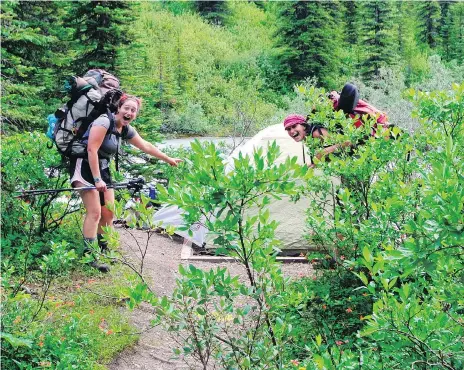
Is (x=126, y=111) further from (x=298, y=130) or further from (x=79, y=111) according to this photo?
(x=298, y=130)

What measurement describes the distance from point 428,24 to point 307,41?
11.4 m

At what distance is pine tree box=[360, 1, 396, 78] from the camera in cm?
2772

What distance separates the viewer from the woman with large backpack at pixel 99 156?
4.77 m

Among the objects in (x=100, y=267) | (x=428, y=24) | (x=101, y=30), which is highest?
(x=101, y=30)

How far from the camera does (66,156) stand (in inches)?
200

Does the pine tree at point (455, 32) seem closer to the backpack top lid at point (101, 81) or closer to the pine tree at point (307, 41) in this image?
the pine tree at point (307, 41)

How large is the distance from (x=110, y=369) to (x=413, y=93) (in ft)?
9.03

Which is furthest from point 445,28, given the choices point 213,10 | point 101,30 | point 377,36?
point 101,30

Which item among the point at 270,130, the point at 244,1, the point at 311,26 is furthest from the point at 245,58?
the point at 270,130

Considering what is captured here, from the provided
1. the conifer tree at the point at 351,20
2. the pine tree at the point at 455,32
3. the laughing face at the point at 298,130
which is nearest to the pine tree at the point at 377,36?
the conifer tree at the point at 351,20

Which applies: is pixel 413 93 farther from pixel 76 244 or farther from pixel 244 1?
pixel 244 1

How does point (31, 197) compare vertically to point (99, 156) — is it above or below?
below

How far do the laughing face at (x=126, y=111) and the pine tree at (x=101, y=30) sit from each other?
6.25 m

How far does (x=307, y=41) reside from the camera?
94.1 feet
